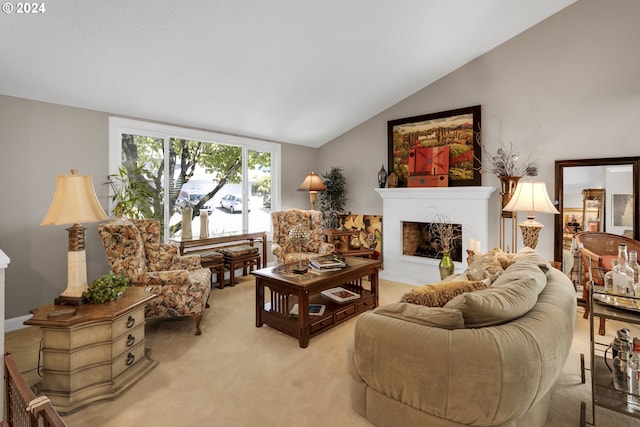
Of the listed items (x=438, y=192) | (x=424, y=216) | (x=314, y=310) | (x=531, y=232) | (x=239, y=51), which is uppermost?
(x=239, y=51)

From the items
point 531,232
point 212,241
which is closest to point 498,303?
point 531,232

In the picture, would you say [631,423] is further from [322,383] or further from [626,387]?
[322,383]

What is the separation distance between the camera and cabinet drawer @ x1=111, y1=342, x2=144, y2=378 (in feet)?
7.03

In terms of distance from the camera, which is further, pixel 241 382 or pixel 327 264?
pixel 327 264

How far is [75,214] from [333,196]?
4.24m

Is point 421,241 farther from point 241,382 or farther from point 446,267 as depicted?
point 241,382

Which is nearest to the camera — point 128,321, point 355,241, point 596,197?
point 128,321

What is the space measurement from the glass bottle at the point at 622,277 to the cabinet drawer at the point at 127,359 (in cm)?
319

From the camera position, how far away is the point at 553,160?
3.94 m

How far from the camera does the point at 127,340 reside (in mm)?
2277

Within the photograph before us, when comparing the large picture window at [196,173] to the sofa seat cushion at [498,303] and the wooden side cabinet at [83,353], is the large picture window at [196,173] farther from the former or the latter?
the sofa seat cushion at [498,303]

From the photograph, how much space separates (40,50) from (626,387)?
481 centimetres

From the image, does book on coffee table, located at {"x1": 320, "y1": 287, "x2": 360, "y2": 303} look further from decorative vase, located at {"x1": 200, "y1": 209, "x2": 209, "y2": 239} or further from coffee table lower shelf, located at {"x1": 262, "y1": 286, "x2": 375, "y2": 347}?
decorative vase, located at {"x1": 200, "y1": 209, "x2": 209, "y2": 239}

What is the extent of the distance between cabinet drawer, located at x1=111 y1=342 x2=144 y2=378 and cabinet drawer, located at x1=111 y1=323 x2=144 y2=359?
0.03 meters
